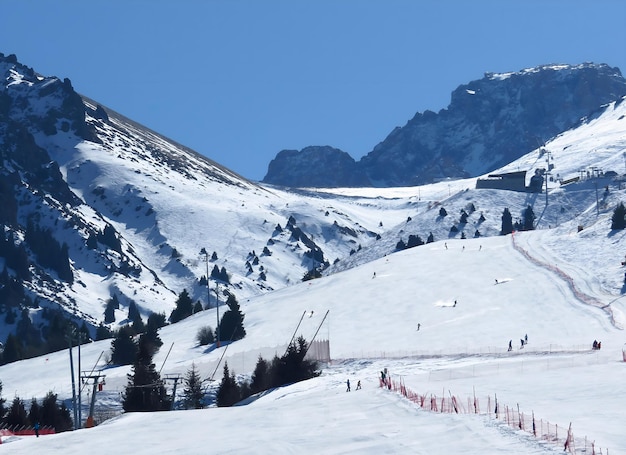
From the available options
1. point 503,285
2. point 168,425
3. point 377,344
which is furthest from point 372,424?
point 503,285

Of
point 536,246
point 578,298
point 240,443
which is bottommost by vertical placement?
point 240,443

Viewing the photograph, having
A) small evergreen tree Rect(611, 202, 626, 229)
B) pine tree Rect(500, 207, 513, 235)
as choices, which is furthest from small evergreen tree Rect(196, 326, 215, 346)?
pine tree Rect(500, 207, 513, 235)

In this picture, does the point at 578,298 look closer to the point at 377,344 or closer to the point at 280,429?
the point at 377,344

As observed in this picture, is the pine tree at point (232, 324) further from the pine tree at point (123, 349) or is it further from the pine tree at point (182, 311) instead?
the pine tree at point (182, 311)

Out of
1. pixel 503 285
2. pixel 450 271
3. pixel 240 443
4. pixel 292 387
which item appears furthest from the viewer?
pixel 450 271

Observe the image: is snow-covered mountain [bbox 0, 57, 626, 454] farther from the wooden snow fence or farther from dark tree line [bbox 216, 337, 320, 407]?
dark tree line [bbox 216, 337, 320, 407]

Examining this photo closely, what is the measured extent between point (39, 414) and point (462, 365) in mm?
23129

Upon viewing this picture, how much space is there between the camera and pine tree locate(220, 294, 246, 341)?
97.9 meters

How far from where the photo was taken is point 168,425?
4566 centimetres

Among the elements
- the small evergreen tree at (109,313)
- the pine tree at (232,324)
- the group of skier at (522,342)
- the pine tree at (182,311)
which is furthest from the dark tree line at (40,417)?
the small evergreen tree at (109,313)

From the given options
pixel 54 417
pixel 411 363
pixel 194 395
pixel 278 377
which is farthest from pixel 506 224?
pixel 54 417

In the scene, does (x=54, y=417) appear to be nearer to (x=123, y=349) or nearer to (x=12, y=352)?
(x=123, y=349)

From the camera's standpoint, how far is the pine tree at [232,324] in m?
97.9

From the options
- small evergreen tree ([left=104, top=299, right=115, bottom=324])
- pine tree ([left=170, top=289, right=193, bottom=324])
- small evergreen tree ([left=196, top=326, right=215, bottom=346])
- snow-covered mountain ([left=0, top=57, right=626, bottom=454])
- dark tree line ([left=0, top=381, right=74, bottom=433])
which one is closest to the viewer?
snow-covered mountain ([left=0, top=57, right=626, bottom=454])
